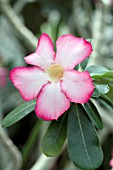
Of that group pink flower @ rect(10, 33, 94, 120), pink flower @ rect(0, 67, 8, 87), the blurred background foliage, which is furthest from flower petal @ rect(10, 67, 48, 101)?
pink flower @ rect(0, 67, 8, 87)

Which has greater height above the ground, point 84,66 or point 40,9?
point 84,66

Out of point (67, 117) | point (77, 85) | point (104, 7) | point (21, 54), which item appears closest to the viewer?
point (77, 85)

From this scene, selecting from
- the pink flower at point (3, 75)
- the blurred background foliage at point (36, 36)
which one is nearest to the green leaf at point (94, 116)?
the blurred background foliage at point (36, 36)

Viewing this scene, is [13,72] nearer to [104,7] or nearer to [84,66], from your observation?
[84,66]

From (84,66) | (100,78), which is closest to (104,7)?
(84,66)

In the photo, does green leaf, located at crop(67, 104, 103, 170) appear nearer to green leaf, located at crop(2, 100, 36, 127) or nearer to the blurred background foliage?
green leaf, located at crop(2, 100, 36, 127)

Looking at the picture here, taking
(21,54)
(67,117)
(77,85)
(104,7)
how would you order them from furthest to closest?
(21,54)
(104,7)
(67,117)
(77,85)

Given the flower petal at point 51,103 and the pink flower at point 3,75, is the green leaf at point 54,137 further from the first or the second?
the pink flower at point 3,75
